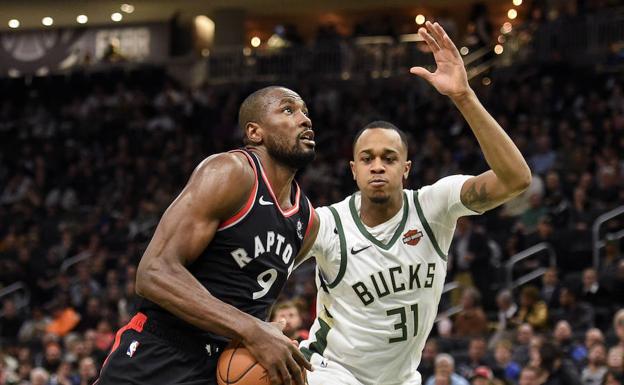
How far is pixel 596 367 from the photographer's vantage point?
34.9ft

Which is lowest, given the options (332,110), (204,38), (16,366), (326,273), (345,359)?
(16,366)

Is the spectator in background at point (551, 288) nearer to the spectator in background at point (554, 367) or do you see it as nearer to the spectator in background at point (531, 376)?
the spectator in background at point (554, 367)

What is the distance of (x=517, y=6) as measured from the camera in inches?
1024

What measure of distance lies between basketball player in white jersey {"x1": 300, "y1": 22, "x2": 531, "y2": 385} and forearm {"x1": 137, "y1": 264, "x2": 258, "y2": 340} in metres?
1.70

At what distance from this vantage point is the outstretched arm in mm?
5684

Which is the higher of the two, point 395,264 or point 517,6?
point 517,6

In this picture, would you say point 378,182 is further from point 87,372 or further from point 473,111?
point 87,372

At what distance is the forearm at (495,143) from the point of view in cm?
573

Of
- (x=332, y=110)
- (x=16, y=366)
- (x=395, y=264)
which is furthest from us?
(x=332, y=110)

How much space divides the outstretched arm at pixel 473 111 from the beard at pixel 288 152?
0.89 meters

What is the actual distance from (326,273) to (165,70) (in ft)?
67.8

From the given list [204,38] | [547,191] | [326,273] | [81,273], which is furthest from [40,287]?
[326,273]

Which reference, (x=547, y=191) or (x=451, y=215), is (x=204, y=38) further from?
(x=451, y=215)

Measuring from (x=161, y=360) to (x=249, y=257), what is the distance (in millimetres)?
584
